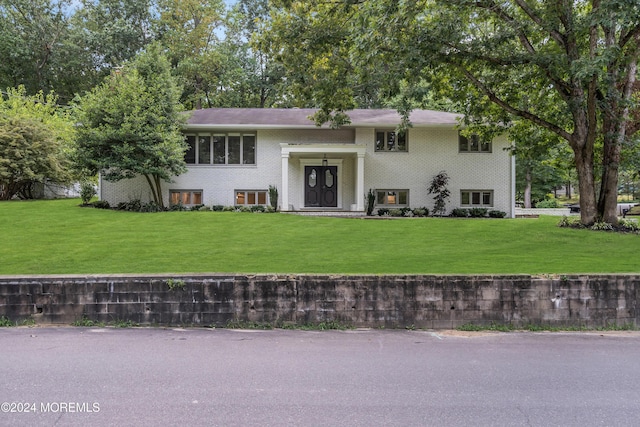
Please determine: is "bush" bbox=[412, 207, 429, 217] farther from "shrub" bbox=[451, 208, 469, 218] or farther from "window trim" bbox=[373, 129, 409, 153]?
"window trim" bbox=[373, 129, 409, 153]

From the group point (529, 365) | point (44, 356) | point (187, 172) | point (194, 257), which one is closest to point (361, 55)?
point (194, 257)

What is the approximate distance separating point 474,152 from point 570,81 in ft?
29.9

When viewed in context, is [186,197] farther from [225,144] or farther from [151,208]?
[225,144]

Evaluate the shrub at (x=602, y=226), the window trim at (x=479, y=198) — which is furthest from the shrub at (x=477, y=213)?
the shrub at (x=602, y=226)

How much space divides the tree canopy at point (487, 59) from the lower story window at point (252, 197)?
7.24m

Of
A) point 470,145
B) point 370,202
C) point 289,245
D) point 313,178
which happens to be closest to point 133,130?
point 313,178

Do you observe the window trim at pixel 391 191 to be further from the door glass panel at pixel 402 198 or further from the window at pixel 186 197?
the window at pixel 186 197

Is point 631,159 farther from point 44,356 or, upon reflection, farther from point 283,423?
point 44,356

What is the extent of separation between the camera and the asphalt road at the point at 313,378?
396cm

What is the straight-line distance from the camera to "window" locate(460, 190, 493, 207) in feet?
76.4

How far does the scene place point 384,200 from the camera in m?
23.2

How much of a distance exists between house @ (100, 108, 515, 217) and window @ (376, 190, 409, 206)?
0.05 m

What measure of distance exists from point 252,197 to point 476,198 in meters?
11.4

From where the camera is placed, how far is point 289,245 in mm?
12375
